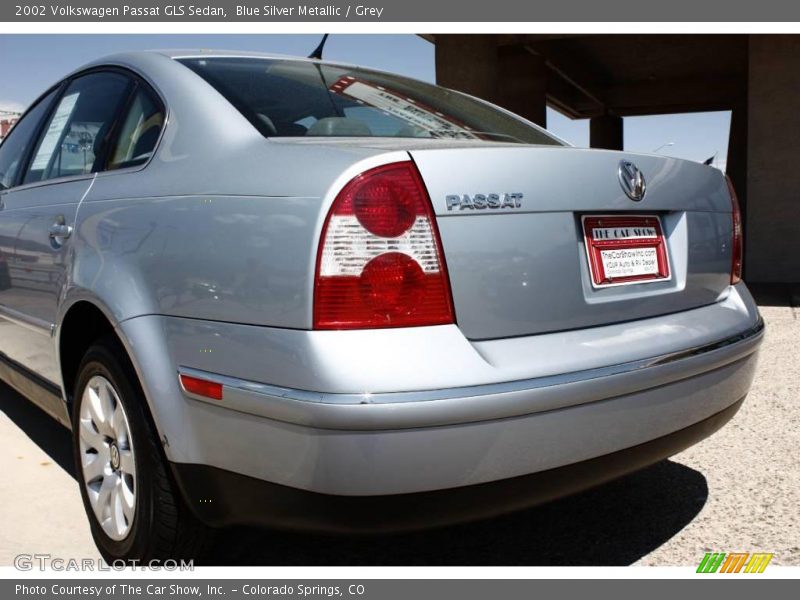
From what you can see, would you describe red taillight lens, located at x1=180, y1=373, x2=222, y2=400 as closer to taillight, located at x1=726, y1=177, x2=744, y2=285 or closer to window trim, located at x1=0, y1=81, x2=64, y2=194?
taillight, located at x1=726, y1=177, x2=744, y2=285

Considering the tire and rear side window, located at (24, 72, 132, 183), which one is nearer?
the tire

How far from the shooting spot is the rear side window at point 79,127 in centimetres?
266

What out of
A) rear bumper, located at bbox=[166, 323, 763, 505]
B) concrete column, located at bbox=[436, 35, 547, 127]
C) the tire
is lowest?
the tire

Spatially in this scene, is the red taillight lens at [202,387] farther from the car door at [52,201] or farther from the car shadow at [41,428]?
the car shadow at [41,428]

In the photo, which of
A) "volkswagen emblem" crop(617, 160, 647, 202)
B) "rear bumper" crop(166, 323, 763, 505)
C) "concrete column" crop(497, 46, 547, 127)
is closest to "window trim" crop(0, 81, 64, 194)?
"rear bumper" crop(166, 323, 763, 505)

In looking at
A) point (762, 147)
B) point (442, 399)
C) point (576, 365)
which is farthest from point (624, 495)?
point (762, 147)

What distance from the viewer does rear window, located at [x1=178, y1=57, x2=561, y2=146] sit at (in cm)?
219

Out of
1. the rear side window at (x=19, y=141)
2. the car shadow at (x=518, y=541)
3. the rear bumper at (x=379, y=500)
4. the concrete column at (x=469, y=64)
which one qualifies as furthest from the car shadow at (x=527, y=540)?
the concrete column at (x=469, y=64)

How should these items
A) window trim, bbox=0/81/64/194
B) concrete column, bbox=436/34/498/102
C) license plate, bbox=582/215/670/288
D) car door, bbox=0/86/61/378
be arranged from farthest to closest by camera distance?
concrete column, bbox=436/34/498/102
window trim, bbox=0/81/64/194
car door, bbox=0/86/61/378
license plate, bbox=582/215/670/288

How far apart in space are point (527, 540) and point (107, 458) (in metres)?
1.31

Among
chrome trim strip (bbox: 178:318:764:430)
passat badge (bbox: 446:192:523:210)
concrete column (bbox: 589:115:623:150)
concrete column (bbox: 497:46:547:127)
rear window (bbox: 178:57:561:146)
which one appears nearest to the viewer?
chrome trim strip (bbox: 178:318:764:430)

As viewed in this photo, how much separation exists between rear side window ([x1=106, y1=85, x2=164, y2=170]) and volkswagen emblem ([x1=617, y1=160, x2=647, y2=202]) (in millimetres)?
1286

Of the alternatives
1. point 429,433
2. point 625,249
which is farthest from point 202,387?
point 625,249

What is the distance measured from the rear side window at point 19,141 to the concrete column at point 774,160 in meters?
7.91
